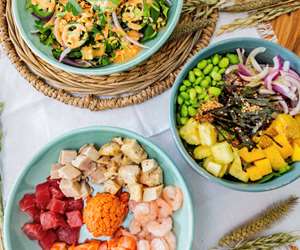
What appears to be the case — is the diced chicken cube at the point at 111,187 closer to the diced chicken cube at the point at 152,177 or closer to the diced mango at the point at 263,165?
the diced chicken cube at the point at 152,177

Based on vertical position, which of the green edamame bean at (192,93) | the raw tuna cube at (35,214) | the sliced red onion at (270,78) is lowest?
the raw tuna cube at (35,214)

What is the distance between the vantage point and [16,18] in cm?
175

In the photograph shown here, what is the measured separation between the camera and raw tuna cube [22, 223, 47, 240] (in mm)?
1701

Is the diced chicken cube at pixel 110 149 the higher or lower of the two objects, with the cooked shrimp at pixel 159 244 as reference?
higher

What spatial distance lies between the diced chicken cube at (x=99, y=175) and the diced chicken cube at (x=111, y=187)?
0.02 meters

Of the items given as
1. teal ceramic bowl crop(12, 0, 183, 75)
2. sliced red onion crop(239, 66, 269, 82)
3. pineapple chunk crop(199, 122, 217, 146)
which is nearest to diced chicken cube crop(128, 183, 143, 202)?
pineapple chunk crop(199, 122, 217, 146)

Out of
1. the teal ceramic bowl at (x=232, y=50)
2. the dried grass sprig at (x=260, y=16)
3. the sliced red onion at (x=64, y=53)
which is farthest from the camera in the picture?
the dried grass sprig at (x=260, y=16)

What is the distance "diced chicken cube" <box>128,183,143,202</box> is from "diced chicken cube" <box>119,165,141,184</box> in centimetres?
1

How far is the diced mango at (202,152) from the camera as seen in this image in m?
1.67

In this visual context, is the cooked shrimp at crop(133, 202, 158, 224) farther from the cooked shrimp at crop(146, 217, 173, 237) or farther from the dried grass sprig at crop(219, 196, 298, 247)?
the dried grass sprig at crop(219, 196, 298, 247)

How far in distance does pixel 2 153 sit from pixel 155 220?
52 cm

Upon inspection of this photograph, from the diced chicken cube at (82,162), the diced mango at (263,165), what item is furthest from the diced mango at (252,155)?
the diced chicken cube at (82,162)

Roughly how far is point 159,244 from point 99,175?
27 cm

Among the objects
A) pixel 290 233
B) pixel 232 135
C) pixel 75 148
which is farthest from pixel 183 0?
pixel 290 233
